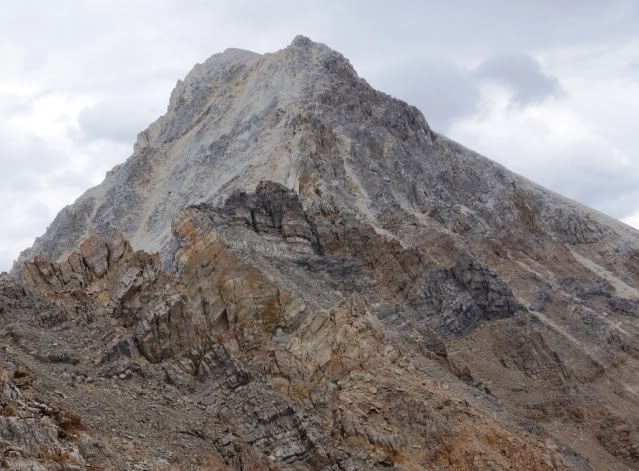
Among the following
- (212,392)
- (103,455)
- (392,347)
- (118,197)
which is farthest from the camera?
(118,197)

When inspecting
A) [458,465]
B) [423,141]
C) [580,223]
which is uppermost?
[423,141]

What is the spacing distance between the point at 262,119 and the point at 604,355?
106ft

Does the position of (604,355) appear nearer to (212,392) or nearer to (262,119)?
(212,392)

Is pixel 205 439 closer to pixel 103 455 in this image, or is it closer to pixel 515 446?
pixel 103 455

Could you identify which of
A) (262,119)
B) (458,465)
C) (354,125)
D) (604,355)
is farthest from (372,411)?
(262,119)

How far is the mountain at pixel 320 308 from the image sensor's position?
89.9 ft

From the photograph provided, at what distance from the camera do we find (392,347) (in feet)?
118

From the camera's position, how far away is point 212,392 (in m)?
29.4

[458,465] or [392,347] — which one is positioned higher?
[392,347]

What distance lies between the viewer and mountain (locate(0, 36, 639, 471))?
27.4 metres

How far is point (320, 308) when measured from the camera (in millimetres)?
37500

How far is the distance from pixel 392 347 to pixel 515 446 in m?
6.59

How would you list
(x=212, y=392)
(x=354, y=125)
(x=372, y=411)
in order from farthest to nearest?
(x=354, y=125), (x=372, y=411), (x=212, y=392)

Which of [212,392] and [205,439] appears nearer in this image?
[205,439]
